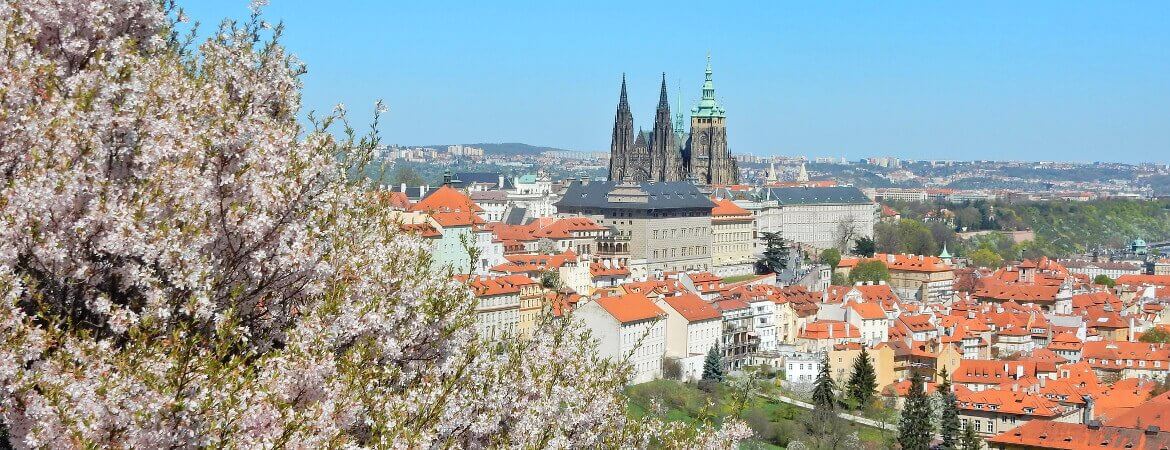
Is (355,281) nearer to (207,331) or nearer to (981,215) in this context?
(207,331)

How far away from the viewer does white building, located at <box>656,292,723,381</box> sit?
43.1 metres

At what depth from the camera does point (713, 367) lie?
42.9 metres

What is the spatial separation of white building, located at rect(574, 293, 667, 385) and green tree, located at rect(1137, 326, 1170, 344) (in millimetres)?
22894

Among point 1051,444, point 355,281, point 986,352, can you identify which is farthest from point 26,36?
point 986,352

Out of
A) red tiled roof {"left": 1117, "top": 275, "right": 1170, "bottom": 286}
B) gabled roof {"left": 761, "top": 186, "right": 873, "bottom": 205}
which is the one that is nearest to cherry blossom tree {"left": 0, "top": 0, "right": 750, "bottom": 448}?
red tiled roof {"left": 1117, "top": 275, "right": 1170, "bottom": 286}

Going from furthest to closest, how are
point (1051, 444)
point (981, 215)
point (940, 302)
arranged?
point (981, 215) < point (940, 302) < point (1051, 444)

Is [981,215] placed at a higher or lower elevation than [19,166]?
lower

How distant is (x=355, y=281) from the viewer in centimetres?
666

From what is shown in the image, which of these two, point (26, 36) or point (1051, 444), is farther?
point (1051, 444)

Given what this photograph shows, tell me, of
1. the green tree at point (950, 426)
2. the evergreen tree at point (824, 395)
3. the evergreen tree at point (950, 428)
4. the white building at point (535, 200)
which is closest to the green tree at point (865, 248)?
the white building at point (535, 200)

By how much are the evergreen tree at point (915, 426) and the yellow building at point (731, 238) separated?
3438 cm

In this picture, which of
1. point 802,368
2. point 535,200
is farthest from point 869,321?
point 535,200

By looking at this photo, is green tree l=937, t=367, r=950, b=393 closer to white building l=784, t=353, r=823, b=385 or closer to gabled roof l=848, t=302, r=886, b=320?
white building l=784, t=353, r=823, b=385

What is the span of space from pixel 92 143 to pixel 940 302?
6312 centimetres
